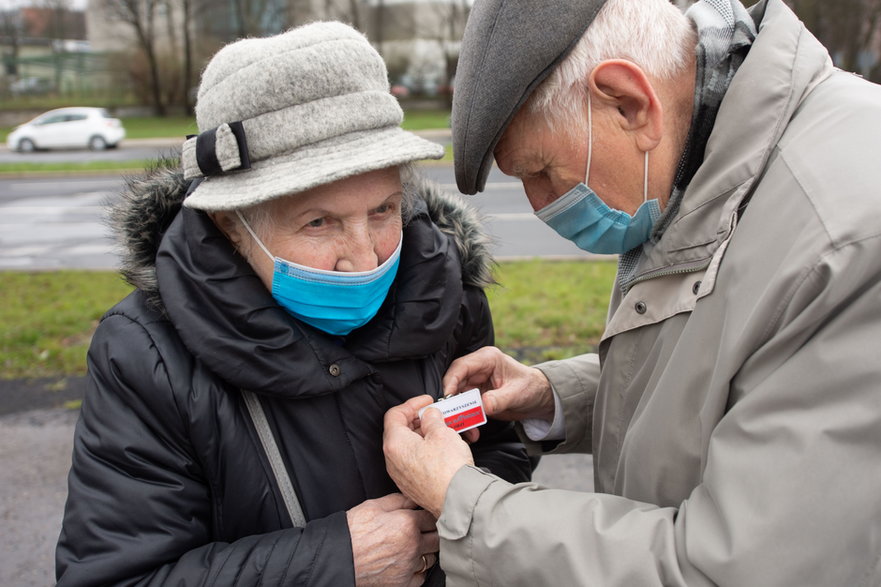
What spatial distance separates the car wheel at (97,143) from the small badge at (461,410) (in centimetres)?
2548

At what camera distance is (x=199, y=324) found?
162cm

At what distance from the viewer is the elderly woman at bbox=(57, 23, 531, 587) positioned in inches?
62.5

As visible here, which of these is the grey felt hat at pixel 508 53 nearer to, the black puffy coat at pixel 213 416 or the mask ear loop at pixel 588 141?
the mask ear loop at pixel 588 141

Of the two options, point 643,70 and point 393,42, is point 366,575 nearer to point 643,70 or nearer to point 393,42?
point 643,70

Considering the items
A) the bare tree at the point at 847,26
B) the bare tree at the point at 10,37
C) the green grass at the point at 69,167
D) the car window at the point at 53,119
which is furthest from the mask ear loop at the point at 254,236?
the bare tree at the point at 10,37

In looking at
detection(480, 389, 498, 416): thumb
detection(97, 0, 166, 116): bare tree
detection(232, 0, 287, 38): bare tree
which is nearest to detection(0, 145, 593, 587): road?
detection(480, 389, 498, 416): thumb

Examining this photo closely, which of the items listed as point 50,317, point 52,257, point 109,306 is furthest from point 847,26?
point 50,317

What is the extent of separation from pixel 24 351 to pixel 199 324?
189 inches

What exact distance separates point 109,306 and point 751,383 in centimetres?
645

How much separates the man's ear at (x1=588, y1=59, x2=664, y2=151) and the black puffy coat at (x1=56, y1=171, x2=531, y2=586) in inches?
24.1

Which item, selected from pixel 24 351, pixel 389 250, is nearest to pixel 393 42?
pixel 24 351

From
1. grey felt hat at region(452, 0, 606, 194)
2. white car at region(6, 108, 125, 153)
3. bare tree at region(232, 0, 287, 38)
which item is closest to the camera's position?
grey felt hat at region(452, 0, 606, 194)

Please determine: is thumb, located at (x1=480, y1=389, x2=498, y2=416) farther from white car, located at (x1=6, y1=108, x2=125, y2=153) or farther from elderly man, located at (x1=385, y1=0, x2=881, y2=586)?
white car, located at (x1=6, y1=108, x2=125, y2=153)

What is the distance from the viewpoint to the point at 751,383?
1.29 m
